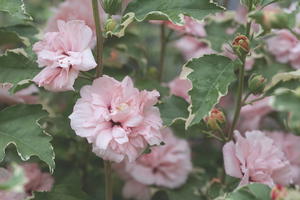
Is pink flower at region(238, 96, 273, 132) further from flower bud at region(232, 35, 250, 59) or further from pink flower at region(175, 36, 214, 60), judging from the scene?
flower bud at region(232, 35, 250, 59)

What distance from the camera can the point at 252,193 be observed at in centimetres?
83

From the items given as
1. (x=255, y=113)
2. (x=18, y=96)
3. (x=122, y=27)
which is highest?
(x=122, y=27)

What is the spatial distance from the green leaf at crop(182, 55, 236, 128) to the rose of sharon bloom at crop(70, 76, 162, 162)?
0.07 metres

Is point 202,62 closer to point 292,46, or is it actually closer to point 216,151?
point 292,46

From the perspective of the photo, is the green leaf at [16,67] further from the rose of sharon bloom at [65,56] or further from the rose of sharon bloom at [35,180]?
the rose of sharon bloom at [35,180]

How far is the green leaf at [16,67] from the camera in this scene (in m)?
1.01

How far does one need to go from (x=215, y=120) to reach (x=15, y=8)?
41 cm

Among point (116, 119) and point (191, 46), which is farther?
point (191, 46)

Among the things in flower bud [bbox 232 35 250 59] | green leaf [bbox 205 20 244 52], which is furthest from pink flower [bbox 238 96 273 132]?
flower bud [bbox 232 35 250 59]

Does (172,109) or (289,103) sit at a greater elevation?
(289,103)

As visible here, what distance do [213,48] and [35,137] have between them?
1.53 feet

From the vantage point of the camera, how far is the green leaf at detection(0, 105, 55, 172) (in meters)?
0.93

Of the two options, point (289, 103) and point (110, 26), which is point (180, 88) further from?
point (289, 103)

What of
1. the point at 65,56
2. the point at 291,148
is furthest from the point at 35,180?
the point at 291,148
